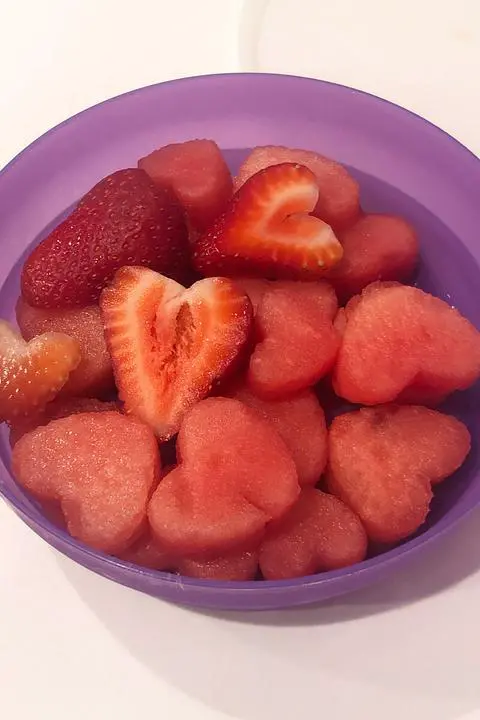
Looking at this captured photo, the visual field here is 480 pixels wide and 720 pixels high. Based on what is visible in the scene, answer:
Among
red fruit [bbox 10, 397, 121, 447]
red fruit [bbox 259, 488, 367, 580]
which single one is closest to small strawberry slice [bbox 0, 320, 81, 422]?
red fruit [bbox 10, 397, 121, 447]

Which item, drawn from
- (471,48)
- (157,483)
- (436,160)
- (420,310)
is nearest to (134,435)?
(157,483)

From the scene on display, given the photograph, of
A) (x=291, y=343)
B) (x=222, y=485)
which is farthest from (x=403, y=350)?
(x=222, y=485)

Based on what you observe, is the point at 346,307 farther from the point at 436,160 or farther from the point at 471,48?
the point at 471,48

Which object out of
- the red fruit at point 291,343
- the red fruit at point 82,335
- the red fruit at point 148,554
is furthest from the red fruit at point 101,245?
the red fruit at point 148,554

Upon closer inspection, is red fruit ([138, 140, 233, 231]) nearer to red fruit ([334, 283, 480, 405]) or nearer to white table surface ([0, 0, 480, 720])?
red fruit ([334, 283, 480, 405])

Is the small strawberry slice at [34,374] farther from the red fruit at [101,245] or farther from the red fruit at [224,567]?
the red fruit at [224,567]
